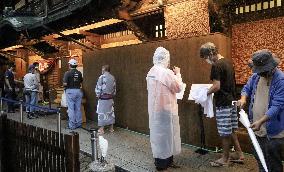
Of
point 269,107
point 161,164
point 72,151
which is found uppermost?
point 269,107

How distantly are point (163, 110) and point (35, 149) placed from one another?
2.70 m

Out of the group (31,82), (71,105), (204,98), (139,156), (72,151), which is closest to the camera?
(72,151)

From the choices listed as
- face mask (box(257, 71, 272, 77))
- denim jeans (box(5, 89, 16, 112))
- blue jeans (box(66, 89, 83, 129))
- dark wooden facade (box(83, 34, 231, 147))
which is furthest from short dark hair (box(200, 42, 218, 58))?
denim jeans (box(5, 89, 16, 112))

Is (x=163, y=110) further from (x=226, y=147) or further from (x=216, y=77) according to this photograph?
(x=226, y=147)

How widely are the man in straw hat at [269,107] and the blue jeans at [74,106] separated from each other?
7285 mm

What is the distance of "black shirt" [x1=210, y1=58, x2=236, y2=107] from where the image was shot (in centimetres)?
607

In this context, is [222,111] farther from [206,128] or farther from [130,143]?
[130,143]

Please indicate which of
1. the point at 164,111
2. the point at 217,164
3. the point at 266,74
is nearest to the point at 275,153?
the point at 266,74

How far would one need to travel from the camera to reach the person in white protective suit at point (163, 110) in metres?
6.33

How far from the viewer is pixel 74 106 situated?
1094 cm

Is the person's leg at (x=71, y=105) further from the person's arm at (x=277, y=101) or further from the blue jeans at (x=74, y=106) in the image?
the person's arm at (x=277, y=101)

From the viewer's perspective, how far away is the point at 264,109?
4.41m

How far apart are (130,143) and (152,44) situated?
122 inches

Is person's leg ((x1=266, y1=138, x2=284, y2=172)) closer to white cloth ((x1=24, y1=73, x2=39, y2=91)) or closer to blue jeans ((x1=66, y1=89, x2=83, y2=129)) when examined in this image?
blue jeans ((x1=66, y1=89, x2=83, y2=129))
